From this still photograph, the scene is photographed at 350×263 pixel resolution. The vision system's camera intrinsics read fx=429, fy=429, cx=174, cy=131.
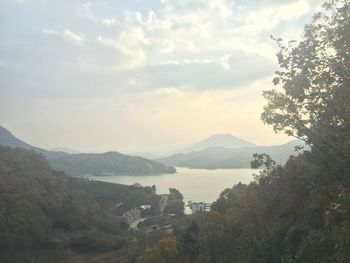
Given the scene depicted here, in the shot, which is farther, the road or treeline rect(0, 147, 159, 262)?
the road

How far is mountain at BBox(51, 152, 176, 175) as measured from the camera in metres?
162

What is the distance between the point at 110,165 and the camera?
558 ft

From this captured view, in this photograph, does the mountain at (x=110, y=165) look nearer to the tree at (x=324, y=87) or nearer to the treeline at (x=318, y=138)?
the treeline at (x=318, y=138)

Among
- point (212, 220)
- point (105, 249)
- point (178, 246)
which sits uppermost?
point (212, 220)

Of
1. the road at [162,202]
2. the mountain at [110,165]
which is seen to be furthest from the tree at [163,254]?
the mountain at [110,165]

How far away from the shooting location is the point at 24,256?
39.3m

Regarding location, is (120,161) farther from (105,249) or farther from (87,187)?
(105,249)

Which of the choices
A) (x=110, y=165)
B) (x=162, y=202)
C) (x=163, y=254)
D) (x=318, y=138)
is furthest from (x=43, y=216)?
(x=110, y=165)

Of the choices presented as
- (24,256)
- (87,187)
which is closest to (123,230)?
(24,256)

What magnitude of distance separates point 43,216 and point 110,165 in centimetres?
12438

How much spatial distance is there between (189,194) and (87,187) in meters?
27.4

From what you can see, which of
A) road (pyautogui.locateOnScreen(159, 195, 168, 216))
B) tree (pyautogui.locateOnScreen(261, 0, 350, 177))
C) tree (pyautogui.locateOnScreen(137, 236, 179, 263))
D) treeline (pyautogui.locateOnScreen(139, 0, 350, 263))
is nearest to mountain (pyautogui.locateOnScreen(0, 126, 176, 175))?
road (pyautogui.locateOnScreen(159, 195, 168, 216))

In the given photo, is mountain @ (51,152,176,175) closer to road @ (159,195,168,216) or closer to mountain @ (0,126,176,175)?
mountain @ (0,126,176,175)

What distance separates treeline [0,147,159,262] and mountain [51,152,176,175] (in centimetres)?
9590
